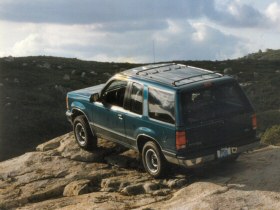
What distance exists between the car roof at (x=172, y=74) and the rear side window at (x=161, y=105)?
22 centimetres

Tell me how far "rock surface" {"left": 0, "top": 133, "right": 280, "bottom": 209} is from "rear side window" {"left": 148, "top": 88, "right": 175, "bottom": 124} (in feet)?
4.07

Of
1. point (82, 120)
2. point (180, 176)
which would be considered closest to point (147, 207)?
point (180, 176)

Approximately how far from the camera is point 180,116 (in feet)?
31.1

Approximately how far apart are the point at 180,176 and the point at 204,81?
1.91 metres

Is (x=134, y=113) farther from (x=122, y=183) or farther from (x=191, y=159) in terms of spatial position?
(x=191, y=159)

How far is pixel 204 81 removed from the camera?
9906 millimetres

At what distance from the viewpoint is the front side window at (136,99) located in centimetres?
1040

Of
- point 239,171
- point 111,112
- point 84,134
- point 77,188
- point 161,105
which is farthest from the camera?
point 84,134

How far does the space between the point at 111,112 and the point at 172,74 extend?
1.65 meters

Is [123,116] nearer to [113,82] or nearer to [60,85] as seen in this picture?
[113,82]

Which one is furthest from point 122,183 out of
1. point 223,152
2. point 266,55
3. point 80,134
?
point 266,55

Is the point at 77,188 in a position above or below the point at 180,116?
below

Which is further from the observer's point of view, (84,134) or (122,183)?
(84,134)

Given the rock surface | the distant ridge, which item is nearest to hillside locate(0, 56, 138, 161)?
the rock surface
